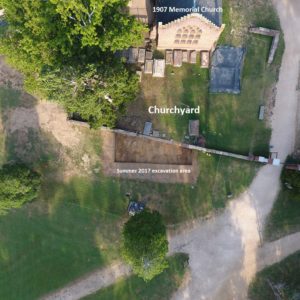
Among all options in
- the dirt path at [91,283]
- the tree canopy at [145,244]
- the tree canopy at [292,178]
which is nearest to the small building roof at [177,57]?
the tree canopy at [292,178]

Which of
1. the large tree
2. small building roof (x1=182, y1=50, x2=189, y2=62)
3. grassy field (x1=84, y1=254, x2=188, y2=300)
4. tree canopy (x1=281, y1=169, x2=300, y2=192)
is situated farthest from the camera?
small building roof (x1=182, y1=50, x2=189, y2=62)

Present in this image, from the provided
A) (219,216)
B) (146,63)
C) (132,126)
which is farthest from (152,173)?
(146,63)

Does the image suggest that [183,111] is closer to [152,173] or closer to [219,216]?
[152,173]

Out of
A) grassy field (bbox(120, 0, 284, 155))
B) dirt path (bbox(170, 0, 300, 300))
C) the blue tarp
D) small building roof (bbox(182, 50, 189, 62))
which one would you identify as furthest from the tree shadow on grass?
the blue tarp

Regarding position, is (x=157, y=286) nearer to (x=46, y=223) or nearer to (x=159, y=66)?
(x=46, y=223)

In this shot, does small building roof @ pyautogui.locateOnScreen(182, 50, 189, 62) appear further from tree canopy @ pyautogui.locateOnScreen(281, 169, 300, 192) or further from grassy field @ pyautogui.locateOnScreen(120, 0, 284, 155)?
tree canopy @ pyautogui.locateOnScreen(281, 169, 300, 192)
